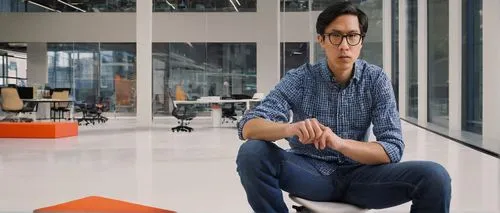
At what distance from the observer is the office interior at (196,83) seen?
15.1 feet

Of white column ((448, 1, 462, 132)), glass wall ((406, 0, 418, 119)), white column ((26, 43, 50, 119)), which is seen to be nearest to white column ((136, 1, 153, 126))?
white column ((26, 43, 50, 119))

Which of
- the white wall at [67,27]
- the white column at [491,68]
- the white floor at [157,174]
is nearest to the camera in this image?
the white floor at [157,174]

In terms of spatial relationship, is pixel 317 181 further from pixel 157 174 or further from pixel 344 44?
pixel 157 174

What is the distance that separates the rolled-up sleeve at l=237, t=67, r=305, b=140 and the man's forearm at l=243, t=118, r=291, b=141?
51 millimetres

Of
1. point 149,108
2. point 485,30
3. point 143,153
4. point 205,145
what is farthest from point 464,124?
point 149,108

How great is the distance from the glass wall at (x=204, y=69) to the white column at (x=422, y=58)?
681cm

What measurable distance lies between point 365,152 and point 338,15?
498mm

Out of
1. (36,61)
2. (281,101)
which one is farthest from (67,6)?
(281,101)

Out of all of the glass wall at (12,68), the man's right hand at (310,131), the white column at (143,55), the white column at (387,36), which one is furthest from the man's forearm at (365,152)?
the glass wall at (12,68)

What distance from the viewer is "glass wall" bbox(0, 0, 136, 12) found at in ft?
60.6

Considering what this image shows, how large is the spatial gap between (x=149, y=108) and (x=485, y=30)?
8667 millimetres

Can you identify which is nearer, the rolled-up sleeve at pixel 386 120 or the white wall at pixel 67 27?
the rolled-up sleeve at pixel 386 120

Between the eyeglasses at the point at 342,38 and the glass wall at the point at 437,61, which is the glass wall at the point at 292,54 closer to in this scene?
the glass wall at the point at 437,61

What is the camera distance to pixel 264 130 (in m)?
1.76
